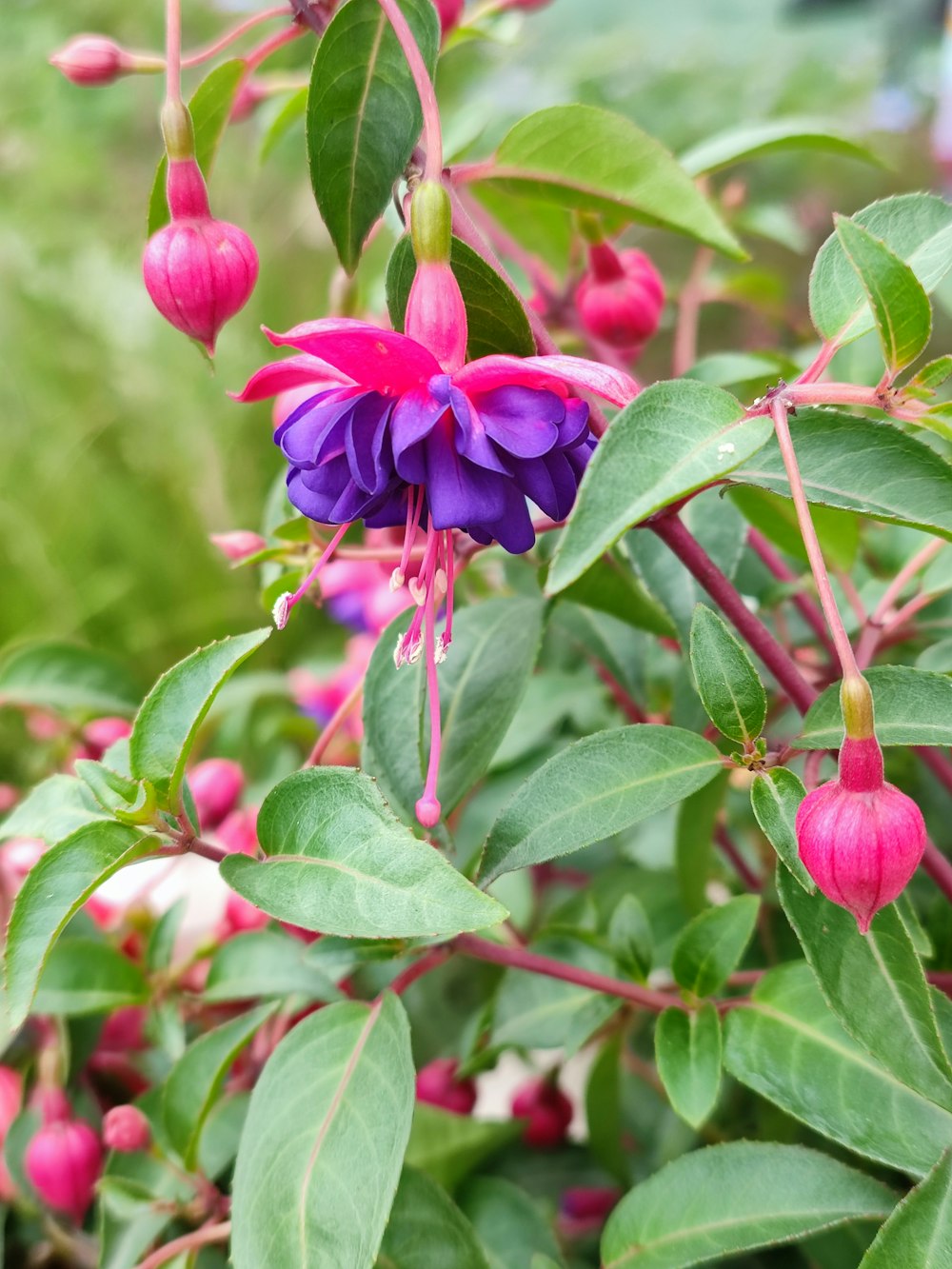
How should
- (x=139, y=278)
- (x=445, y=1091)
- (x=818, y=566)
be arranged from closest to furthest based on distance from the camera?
(x=818, y=566) < (x=445, y=1091) < (x=139, y=278)

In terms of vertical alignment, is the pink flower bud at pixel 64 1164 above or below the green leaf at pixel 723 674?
below

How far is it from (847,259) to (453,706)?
220 millimetres

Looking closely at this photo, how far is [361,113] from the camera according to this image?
1.17ft

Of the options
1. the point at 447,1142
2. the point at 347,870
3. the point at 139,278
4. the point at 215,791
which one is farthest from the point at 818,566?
the point at 139,278

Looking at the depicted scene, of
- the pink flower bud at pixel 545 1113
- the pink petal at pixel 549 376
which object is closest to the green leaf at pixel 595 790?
the pink petal at pixel 549 376

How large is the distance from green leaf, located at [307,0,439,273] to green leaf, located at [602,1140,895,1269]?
36cm

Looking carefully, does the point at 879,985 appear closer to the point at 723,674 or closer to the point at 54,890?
the point at 723,674

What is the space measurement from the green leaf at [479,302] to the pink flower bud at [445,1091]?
412 millimetres

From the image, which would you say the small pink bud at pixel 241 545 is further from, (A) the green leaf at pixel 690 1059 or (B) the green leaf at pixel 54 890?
(A) the green leaf at pixel 690 1059

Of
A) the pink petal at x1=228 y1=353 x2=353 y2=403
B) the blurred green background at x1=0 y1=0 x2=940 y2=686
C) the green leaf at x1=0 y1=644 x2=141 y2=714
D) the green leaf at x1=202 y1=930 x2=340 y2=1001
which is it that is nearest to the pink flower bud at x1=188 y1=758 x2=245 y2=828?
the green leaf at x1=0 y1=644 x2=141 y2=714

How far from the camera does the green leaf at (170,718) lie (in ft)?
1.24

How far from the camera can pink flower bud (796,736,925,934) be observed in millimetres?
289

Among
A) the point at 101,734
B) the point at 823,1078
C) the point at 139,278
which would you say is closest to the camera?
the point at 823,1078

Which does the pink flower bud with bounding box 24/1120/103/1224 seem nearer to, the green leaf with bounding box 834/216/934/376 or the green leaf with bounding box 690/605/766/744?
the green leaf with bounding box 690/605/766/744
